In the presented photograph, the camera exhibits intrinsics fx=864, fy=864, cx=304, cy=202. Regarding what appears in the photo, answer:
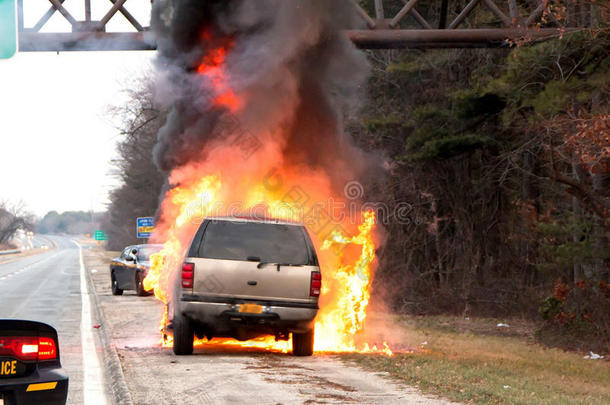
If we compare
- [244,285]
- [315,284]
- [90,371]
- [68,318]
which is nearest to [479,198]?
[68,318]

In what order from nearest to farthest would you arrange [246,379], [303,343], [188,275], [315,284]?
[246,379] → [188,275] → [315,284] → [303,343]

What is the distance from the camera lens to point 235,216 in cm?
1184

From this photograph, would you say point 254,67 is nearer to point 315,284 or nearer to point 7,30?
point 315,284

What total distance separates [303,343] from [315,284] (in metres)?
0.89

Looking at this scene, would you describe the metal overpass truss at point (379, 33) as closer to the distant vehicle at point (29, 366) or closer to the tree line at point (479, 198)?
the tree line at point (479, 198)

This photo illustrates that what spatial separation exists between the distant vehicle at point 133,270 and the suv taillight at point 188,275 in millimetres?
14325

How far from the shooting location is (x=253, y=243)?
11.5m

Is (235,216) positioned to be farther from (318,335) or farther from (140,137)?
(140,137)

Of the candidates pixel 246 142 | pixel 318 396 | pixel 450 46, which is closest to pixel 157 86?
pixel 246 142

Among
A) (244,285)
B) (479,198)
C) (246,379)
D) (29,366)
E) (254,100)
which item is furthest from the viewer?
(479,198)

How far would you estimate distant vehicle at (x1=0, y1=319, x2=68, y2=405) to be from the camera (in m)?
5.54

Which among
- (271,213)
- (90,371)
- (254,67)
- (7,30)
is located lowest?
(90,371)

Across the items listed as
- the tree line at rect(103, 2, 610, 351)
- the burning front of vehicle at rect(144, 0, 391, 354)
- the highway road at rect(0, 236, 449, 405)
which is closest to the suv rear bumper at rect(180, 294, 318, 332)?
the highway road at rect(0, 236, 449, 405)

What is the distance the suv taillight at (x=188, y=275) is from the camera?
11.1 meters
